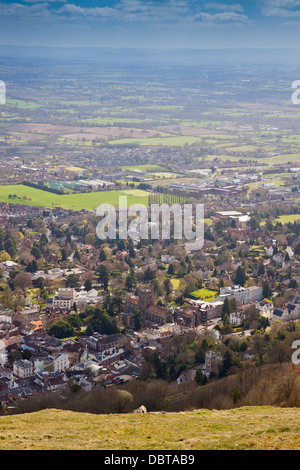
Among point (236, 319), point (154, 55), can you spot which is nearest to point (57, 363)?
point (236, 319)

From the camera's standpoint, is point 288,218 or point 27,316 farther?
point 288,218

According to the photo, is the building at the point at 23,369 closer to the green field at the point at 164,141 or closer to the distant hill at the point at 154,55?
the green field at the point at 164,141

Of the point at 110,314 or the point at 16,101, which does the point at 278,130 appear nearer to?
the point at 16,101

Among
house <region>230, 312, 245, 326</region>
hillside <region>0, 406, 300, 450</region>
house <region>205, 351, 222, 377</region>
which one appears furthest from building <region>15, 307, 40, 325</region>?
hillside <region>0, 406, 300, 450</region>

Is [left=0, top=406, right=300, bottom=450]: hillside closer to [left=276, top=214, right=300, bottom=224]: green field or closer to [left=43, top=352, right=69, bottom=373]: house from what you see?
[left=43, top=352, right=69, bottom=373]: house

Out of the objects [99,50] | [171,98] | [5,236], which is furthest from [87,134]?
[99,50]

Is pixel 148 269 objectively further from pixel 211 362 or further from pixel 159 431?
pixel 159 431
